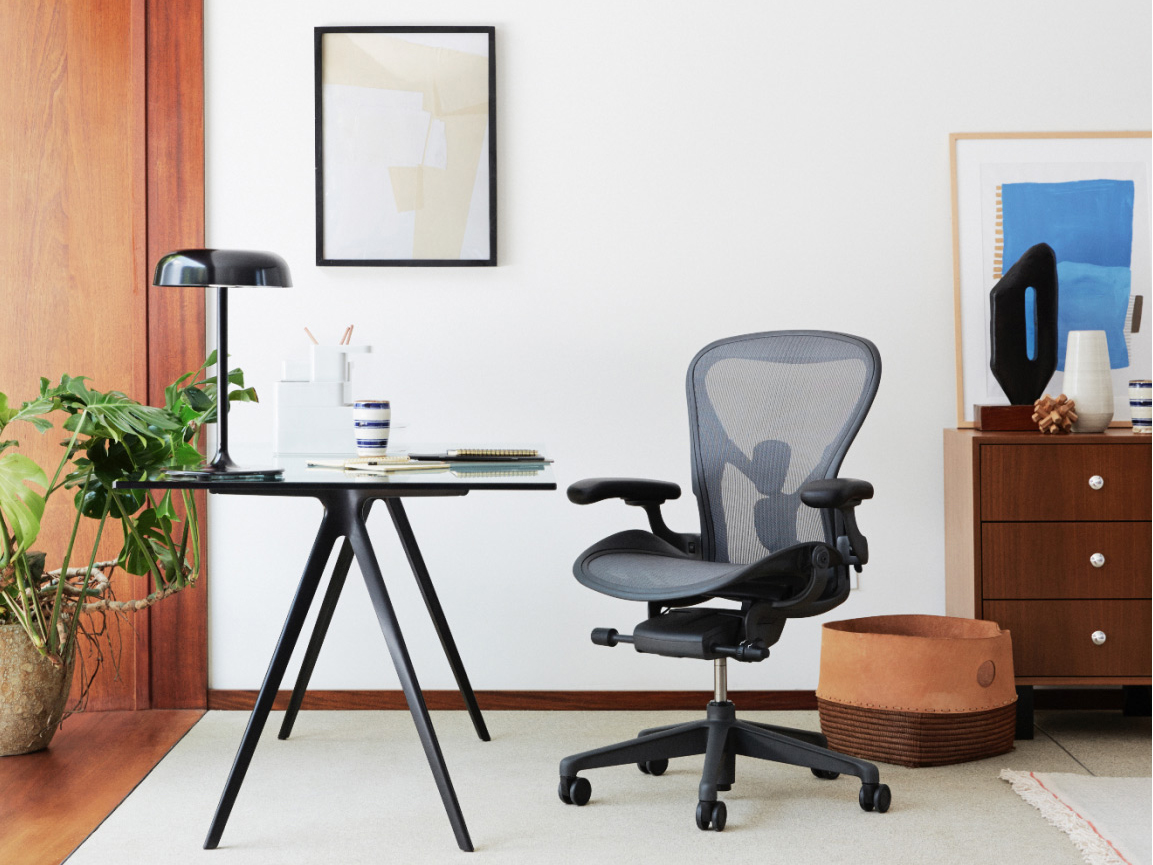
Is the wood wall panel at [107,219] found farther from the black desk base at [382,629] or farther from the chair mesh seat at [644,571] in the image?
the chair mesh seat at [644,571]

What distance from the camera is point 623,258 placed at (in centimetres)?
321

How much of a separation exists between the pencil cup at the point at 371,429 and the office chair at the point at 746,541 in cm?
45

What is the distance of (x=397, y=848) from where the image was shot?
217 centimetres

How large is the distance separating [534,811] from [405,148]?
1.88 metres

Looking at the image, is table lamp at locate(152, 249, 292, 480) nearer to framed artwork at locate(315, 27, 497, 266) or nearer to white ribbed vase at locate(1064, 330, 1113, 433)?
framed artwork at locate(315, 27, 497, 266)

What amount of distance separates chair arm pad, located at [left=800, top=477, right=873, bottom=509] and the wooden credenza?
76 cm

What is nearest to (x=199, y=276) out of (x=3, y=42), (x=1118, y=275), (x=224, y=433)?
(x=224, y=433)

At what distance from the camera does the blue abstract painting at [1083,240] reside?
125 inches

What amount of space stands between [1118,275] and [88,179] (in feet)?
9.87

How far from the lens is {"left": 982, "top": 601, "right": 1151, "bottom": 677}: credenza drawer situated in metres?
2.85

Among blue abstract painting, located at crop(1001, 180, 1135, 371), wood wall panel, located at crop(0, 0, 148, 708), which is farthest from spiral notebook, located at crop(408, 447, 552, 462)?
blue abstract painting, located at crop(1001, 180, 1135, 371)

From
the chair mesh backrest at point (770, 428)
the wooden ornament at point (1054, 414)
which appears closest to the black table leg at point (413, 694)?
the chair mesh backrest at point (770, 428)

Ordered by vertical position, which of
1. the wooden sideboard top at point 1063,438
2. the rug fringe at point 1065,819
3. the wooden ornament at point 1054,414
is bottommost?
the rug fringe at point 1065,819

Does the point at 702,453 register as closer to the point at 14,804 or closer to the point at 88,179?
the point at 14,804
